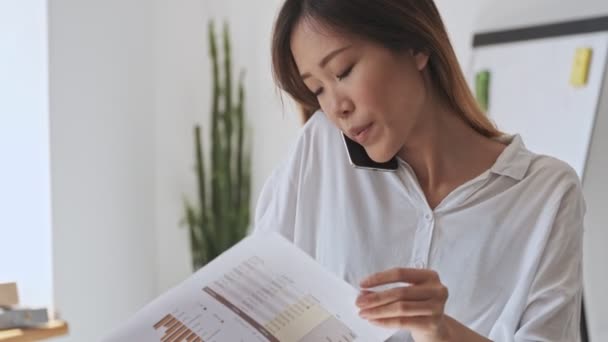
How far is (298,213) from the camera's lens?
1139 millimetres

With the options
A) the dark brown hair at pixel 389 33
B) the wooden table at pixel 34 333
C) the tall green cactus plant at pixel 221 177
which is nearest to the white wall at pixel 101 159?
the tall green cactus plant at pixel 221 177

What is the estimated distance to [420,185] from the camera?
1083mm

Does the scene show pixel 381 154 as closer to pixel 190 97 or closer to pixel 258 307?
pixel 258 307

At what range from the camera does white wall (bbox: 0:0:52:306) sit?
184 centimetres

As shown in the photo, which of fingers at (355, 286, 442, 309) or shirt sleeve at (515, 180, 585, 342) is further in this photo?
shirt sleeve at (515, 180, 585, 342)

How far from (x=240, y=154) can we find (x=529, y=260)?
Answer: 171cm

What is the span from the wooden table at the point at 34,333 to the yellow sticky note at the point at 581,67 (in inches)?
55.9

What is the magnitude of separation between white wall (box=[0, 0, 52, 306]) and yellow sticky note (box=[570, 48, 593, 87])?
1545 mm

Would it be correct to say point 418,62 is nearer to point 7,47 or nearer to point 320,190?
point 320,190

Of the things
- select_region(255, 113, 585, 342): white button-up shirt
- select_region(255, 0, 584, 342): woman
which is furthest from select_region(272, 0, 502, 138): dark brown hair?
select_region(255, 113, 585, 342): white button-up shirt

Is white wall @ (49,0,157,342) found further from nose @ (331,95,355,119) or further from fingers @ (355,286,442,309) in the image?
fingers @ (355,286,442,309)

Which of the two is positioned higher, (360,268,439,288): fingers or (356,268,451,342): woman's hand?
(360,268,439,288): fingers

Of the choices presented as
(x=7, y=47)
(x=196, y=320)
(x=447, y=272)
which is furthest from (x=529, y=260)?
(x=7, y=47)

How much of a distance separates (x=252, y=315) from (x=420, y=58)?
1.57 feet
